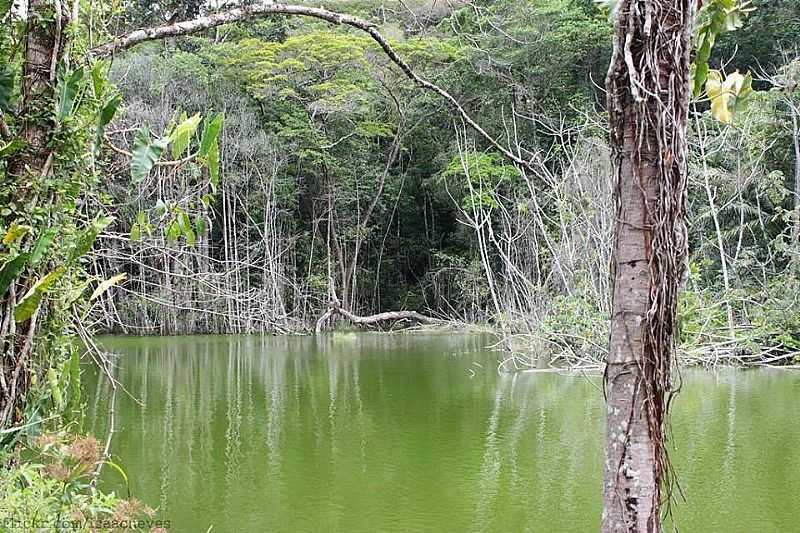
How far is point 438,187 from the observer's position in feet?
66.8

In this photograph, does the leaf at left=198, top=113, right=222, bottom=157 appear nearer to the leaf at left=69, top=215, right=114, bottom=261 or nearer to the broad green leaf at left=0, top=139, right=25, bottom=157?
the leaf at left=69, top=215, right=114, bottom=261

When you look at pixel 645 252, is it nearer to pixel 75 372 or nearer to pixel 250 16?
A: pixel 250 16

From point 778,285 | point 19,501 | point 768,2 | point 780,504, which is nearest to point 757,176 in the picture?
point 778,285

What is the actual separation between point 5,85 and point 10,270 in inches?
20.4

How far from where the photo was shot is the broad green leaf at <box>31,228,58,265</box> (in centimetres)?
207

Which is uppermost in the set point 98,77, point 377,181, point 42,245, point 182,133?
point 377,181

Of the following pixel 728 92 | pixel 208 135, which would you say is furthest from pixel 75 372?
pixel 728 92

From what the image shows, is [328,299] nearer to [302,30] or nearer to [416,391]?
[302,30]

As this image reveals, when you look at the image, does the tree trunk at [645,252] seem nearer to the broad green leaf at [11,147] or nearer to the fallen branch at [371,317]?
the broad green leaf at [11,147]

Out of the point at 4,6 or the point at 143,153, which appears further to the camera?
the point at 143,153

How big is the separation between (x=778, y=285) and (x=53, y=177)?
10.2 m

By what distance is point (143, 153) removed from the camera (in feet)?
7.89

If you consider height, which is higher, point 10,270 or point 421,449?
point 10,270

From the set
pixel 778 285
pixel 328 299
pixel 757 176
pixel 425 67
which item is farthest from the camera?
pixel 328 299
